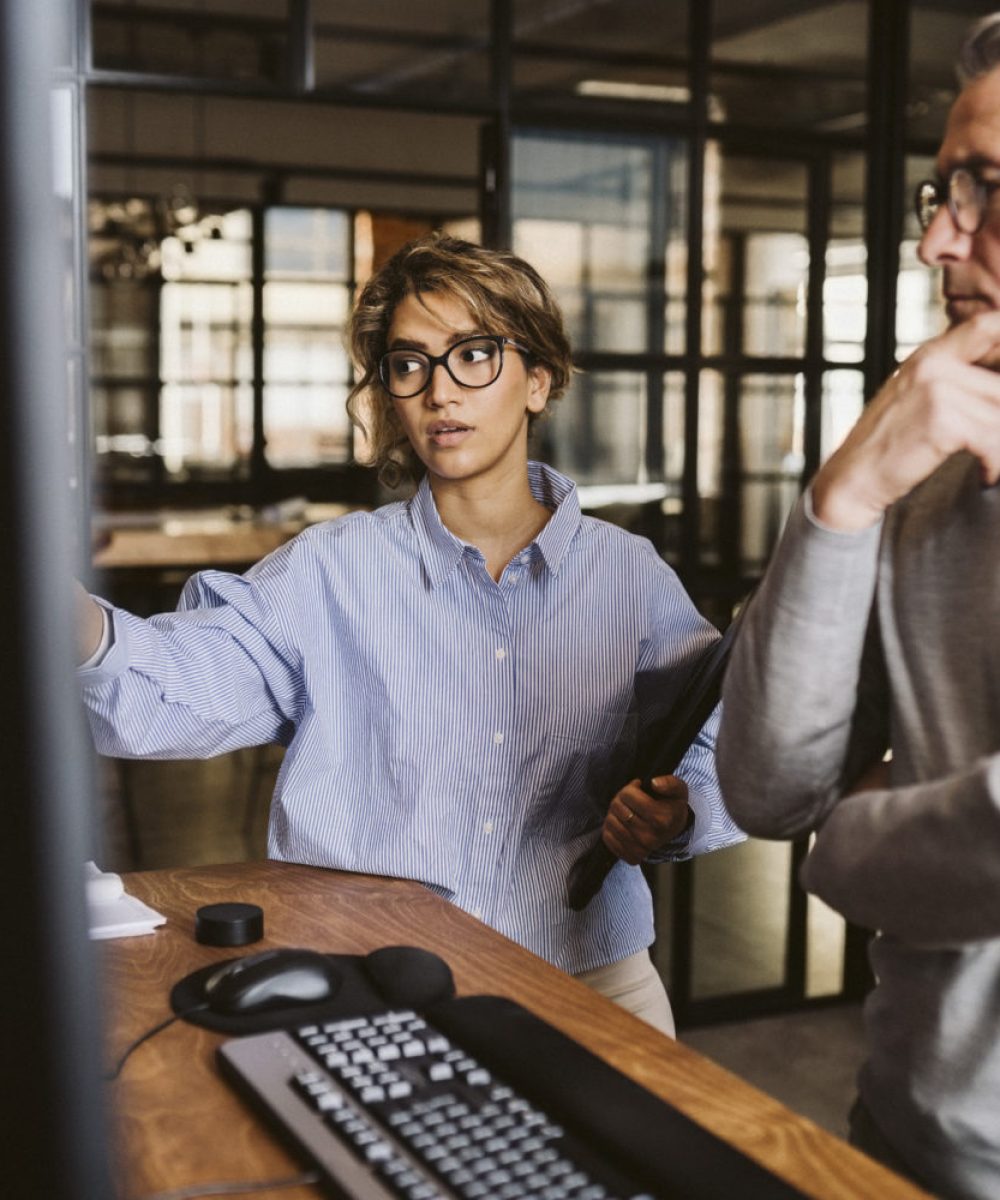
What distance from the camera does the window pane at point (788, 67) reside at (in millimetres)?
3488

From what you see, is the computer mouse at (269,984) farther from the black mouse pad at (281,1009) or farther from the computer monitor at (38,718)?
the computer monitor at (38,718)

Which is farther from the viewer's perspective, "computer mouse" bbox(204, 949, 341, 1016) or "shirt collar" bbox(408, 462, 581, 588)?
"shirt collar" bbox(408, 462, 581, 588)

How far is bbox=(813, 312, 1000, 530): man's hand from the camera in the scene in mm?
1039

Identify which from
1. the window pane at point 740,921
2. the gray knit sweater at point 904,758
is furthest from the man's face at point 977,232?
the window pane at point 740,921

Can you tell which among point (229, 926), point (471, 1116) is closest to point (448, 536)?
point (229, 926)

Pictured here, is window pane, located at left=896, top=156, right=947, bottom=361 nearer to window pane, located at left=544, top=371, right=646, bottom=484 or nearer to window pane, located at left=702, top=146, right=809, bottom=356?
window pane, located at left=702, top=146, right=809, bottom=356

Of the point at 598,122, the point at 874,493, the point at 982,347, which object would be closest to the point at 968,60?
the point at 982,347

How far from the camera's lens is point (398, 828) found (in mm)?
1779

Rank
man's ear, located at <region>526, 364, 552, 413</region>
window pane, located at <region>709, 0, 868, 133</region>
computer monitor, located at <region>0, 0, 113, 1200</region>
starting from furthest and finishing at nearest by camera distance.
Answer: window pane, located at <region>709, 0, 868, 133</region>
man's ear, located at <region>526, 364, 552, 413</region>
computer monitor, located at <region>0, 0, 113, 1200</region>

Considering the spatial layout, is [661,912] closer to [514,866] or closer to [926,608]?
[514,866]

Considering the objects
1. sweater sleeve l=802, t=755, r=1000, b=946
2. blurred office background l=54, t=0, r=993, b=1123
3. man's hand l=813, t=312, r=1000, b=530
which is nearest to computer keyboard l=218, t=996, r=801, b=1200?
sweater sleeve l=802, t=755, r=1000, b=946

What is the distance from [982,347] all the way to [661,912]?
3.14 metres

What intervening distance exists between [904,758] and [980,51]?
0.55 meters

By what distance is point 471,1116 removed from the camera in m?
0.94
